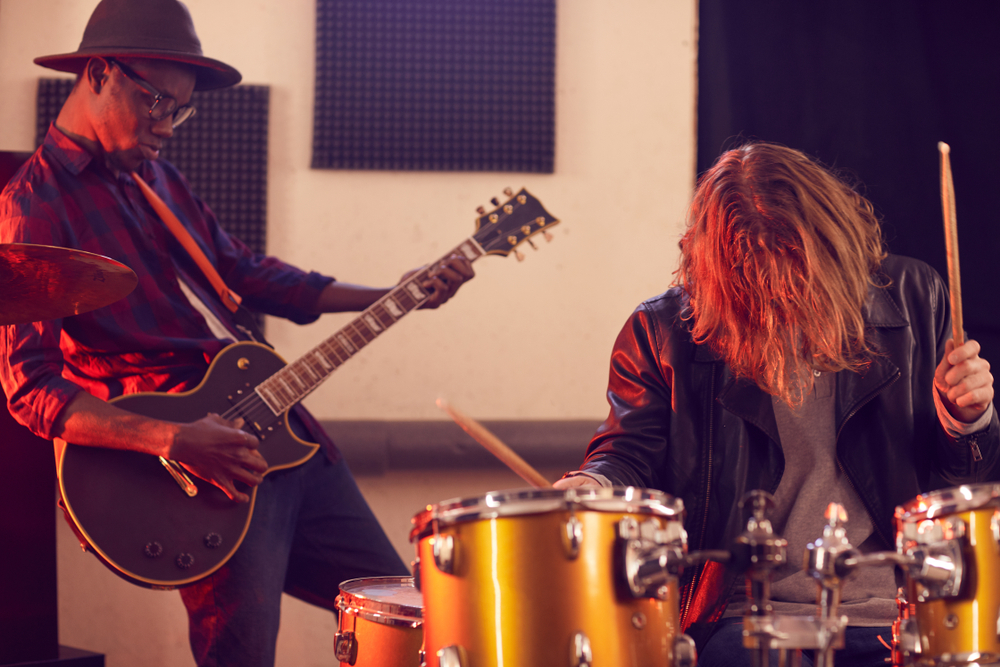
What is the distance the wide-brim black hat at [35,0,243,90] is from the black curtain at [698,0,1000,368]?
1.62m

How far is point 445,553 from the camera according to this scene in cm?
121

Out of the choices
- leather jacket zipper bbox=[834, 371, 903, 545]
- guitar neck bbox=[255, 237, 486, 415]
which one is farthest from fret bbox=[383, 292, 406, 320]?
leather jacket zipper bbox=[834, 371, 903, 545]

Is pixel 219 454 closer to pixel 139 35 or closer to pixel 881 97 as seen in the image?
pixel 139 35

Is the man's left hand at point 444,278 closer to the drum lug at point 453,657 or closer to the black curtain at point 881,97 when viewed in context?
the black curtain at point 881,97

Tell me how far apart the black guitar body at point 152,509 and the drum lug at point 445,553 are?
3.28 feet

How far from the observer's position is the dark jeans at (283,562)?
6.85ft

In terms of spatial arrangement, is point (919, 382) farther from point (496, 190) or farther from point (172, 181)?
point (172, 181)

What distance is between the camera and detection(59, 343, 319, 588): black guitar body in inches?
78.1

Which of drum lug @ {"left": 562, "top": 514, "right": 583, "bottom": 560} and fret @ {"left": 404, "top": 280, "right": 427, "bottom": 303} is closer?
drum lug @ {"left": 562, "top": 514, "right": 583, "bottom": 560}

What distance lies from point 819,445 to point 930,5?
2.02m

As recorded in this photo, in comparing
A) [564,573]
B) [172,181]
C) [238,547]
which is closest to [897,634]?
[564,573]

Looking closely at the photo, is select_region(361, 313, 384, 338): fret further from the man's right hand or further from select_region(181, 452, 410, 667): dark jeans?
the man's right hand

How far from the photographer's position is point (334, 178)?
9.78 feet

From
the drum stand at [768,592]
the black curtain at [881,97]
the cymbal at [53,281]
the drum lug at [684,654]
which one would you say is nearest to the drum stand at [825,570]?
the drum stand at [768,592]
